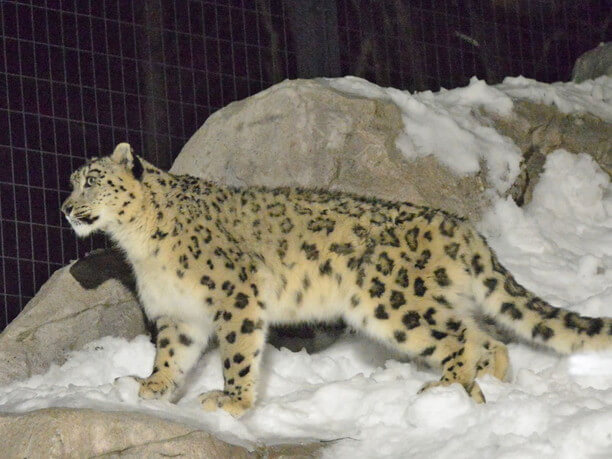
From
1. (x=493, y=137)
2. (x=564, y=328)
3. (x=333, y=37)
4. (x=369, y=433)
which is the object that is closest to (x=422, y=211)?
(x=564, y=328)

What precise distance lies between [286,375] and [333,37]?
9.90 feet

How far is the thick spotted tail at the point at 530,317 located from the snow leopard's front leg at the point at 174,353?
4.70ft

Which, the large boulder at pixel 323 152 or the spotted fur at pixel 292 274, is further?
the large boulder at pixel 323 152

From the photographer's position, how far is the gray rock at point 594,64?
30.3 feet

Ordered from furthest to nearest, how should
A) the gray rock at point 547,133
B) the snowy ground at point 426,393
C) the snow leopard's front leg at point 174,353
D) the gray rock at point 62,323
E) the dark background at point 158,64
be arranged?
the gray rock at point 547,133, the dark background at point 158,64, the gray rock at point 62,323, the snow leopard's front leg at point 174,353, the snowy ground at point 426,393

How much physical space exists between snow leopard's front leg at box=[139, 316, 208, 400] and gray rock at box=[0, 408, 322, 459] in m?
1.05

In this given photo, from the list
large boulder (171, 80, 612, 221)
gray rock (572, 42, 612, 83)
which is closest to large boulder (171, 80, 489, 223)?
large boulder (171, 80, 612, 221)

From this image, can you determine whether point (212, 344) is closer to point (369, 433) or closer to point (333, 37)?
point (369, 433)

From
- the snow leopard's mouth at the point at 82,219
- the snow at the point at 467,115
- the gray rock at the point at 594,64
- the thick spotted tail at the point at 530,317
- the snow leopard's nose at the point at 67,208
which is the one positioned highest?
the gray rock at the point at 594,64

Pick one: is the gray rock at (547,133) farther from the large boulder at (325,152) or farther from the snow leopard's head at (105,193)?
the snow leopard's head at (105,193)

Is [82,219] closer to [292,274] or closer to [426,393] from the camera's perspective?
[292,274]

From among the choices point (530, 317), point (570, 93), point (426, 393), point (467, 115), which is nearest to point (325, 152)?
point (467, 115)

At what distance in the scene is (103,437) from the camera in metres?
4.85

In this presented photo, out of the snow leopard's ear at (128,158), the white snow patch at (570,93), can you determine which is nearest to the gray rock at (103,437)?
the snow leopard's ear at (128,158)
